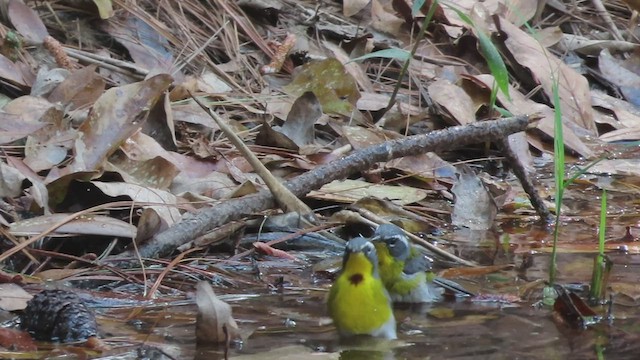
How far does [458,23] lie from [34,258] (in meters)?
4.37

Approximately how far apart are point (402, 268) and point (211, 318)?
1086 mm

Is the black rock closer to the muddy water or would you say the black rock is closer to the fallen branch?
the muddy water

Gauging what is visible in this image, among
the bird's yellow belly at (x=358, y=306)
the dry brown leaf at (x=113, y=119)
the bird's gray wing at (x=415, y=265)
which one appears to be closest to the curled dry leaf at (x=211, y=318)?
the bird's yellow belly at (x=358, y=306)

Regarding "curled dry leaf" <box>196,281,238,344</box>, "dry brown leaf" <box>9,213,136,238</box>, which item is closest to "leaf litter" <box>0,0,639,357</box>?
"dry brown leaf" <box>9,213,136,238</box>

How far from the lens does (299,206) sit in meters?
4.35

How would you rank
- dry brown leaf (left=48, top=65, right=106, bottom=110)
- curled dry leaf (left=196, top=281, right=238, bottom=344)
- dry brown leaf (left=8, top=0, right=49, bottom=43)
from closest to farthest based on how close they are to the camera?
curled dry leaf (left=196, top=281, right=238, bottom=344) < dry brown leaf (left=48, top=65, right=106, bottom=110) < dry brown leaf (left=8, top=0, right=49, bottom=43)

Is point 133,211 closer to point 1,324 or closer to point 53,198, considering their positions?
point 53,198

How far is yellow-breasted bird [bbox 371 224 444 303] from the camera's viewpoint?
3.70 m

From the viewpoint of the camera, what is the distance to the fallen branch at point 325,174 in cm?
386

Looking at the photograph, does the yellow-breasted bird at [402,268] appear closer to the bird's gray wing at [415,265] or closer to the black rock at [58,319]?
the bird's gray wing at [415,265]

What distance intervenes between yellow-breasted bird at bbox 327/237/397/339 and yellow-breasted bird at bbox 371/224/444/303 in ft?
0.81

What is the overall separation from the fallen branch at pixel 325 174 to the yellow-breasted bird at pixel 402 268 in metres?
0.46

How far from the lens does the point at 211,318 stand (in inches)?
115

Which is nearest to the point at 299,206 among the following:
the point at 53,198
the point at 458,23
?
Answer: the point at 53,198
